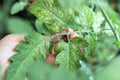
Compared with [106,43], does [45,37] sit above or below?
above

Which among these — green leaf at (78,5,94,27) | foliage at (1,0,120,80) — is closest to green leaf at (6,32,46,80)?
foliage at (1,0,120,80)

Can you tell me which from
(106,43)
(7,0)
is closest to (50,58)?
(7,0)

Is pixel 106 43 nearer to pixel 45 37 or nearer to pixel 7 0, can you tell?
pixel 7 0

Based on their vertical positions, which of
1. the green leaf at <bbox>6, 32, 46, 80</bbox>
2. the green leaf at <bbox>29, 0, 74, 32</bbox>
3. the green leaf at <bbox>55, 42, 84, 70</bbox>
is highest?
the green leaf at <bbox>29, 0, 74, 32</bbox>

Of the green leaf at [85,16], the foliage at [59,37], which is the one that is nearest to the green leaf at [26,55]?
the foliage at [59,37]

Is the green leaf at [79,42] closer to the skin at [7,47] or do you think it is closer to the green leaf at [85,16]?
the green leaf at [85,16]

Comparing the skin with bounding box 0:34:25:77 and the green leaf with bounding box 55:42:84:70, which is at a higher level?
the green leaf with bounding box 55:42:84:70

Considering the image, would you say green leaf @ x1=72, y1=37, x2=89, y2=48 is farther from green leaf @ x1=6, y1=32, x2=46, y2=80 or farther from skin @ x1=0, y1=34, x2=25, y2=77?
skin @ x1=0, y1=34, x2=25, y2=77

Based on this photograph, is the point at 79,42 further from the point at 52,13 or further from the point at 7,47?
the point at 7,47
